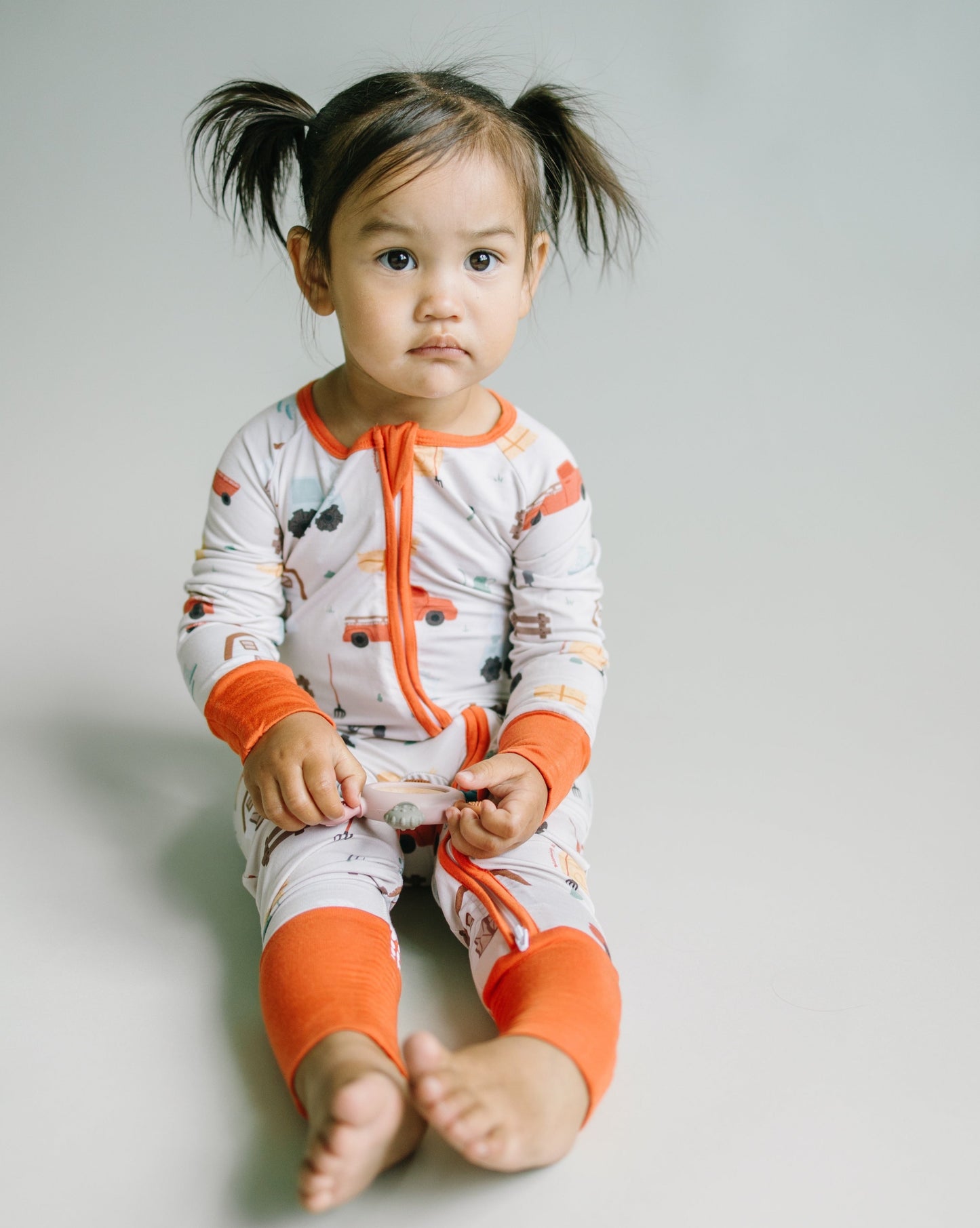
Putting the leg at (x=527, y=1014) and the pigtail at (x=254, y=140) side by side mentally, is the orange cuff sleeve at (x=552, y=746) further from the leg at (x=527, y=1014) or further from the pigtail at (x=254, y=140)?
the pigtail at (x=254, y=140)

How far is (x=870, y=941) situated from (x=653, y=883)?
7.8 inches

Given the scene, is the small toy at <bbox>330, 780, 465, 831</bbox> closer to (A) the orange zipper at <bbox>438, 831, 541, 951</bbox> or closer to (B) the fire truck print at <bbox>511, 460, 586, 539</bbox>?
(A) the orange zipper at <bbox>438, 831, 541, 951</bbox>

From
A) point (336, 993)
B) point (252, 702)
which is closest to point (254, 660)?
point (252, 702)

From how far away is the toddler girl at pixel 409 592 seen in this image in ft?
3.14

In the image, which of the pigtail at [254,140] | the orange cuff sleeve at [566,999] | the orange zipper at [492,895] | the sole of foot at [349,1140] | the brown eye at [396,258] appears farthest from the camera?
the pigtail at [254,140]

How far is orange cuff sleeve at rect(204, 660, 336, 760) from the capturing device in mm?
1114

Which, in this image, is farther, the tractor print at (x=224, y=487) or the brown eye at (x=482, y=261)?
the tractor print at (x=224, y=487)

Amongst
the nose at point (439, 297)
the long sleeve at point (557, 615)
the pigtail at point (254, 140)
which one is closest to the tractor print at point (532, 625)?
the long sleeve at point (557, 615)

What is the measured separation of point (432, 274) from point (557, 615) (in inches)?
13.6

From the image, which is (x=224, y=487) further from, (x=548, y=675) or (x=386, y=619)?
(x=548, y=675)

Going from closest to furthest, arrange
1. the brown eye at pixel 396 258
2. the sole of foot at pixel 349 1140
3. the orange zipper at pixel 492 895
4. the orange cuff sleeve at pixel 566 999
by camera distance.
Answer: the sole of foot at pixel 349 1140 → the orange cuff sleeve at pixel 566 999 → the orange zipper at pixel 492 895 → the brown eye at pixel 396 258

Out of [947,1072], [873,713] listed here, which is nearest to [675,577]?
[873,713]

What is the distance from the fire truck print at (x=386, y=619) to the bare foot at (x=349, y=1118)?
44cm

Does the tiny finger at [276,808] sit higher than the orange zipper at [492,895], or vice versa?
the tiny finger at [276,808]
